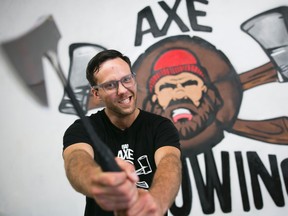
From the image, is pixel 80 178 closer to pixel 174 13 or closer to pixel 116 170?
pixel 116 170

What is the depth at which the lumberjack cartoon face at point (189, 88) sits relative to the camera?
154 centimetres

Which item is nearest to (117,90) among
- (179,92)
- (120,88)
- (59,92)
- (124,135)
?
(120,88)

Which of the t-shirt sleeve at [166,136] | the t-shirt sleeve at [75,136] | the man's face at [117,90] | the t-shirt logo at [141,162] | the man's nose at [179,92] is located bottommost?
the t-shirt logo at [141,162]

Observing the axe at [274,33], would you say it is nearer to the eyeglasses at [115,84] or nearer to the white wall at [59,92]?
the white wall at [59,92]

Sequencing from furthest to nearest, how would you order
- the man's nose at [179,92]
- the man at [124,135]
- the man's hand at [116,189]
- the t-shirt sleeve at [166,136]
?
the man's nose at [179,92]
the t-shirt sleeve at [166,136]
the man at [124,135]
the man's hand at [116,189]

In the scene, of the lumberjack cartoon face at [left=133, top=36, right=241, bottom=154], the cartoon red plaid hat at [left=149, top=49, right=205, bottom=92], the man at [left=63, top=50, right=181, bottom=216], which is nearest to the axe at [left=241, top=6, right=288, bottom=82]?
the lumberjack cartoon face at [left=133, top=36, right=241, bottom=154]

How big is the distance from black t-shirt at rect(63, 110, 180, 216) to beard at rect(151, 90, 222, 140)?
636 millimetres

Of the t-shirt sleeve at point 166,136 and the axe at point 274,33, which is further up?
the axe at point 274,33

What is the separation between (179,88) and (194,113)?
0.51ft

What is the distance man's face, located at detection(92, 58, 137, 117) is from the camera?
938mm

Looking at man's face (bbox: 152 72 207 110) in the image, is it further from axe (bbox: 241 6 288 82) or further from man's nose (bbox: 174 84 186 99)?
axe (bbox: 241 6 288 82)

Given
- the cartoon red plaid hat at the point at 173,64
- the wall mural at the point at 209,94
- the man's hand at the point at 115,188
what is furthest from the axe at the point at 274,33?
the man's hand at the point at 115,188

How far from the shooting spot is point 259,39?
1508 mm

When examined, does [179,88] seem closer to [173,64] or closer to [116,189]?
[173,64]
